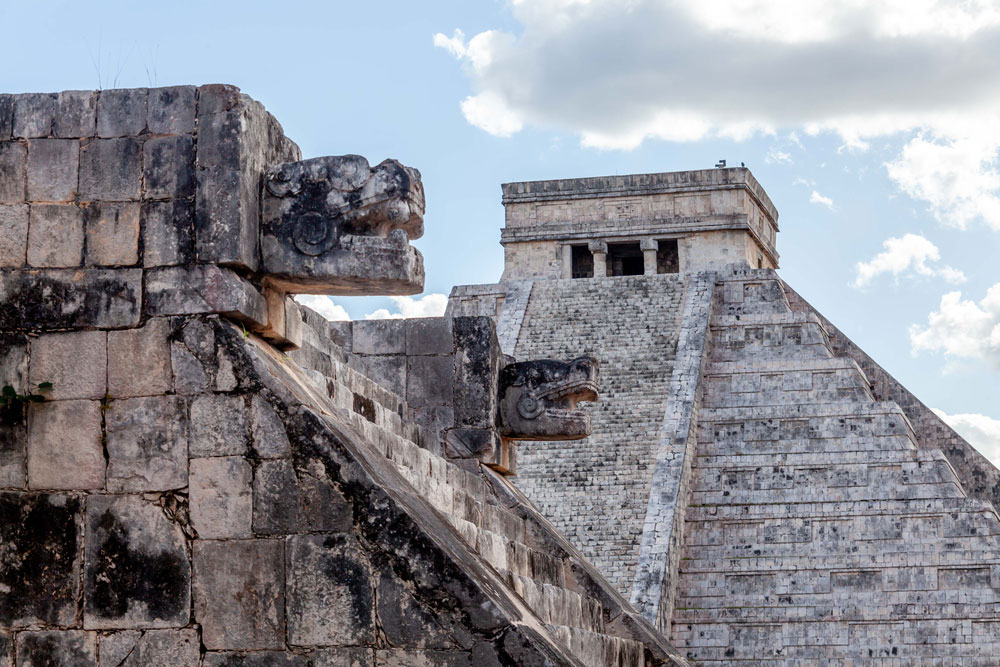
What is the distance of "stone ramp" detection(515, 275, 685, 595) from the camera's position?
22797 millimetres

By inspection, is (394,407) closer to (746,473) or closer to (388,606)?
Result: (388,606)

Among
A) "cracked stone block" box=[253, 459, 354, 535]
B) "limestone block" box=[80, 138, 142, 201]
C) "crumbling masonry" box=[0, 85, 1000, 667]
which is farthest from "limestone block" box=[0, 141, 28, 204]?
"cracked stone block" box=[253, 459, 354, 535]

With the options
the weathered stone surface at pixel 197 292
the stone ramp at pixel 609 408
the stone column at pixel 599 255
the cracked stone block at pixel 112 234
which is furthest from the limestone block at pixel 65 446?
the stone column at pixel 599 255

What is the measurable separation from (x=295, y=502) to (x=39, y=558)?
1032 millimetres

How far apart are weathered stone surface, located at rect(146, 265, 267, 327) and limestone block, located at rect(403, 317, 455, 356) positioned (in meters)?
3.77

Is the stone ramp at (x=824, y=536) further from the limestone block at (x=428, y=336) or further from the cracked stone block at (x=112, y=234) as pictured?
the cracked stone block at (x=112, y=234)

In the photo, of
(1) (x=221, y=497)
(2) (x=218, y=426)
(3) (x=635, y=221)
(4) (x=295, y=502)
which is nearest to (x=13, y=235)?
(2) (x=218, y=426)

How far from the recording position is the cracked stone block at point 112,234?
6.99m

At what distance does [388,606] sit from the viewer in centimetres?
638

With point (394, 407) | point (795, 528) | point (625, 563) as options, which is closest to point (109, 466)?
point (394, 407)

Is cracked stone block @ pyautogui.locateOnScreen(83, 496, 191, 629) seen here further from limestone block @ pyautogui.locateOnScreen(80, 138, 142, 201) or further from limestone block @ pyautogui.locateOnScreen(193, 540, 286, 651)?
limestone block @ pyautogui.locateOnScreen(80, 138, 142, 201)

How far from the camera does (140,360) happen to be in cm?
688

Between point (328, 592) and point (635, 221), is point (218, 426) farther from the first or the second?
point (635, 221)

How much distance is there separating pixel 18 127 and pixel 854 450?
61.0 feet
